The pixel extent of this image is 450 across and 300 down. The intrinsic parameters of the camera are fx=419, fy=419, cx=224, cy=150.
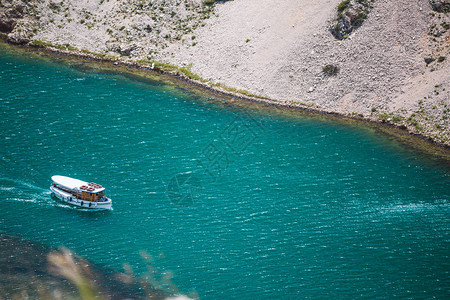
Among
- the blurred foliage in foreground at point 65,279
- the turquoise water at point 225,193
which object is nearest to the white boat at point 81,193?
the turquoise water at point 225,193

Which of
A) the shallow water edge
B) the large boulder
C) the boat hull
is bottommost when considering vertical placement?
the boat hull

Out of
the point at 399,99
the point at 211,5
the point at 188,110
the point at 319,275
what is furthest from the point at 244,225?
the point at 211,5

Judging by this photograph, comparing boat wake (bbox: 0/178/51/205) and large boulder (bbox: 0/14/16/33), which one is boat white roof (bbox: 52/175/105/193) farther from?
large boulder (bbox: 0/14/16/33)

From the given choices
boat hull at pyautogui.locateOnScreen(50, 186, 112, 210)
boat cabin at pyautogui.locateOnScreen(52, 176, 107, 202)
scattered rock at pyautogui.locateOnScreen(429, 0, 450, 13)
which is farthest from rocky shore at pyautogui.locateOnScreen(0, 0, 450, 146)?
boat hull at pyautogui.locateOnScreen(50, 186, 112, 210)

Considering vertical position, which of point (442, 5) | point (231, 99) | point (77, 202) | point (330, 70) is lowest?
point (77, 202)

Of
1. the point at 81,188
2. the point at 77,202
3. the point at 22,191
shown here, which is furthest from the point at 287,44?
the point at 22,191

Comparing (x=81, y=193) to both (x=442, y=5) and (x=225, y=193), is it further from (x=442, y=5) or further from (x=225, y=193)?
(x=442, y=5)
